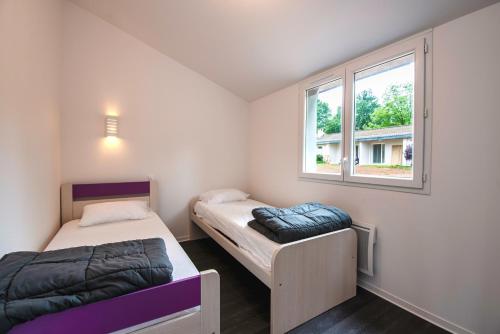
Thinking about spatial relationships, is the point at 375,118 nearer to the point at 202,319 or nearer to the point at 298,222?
the point at 298,222

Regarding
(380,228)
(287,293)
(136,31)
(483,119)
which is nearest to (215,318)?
(287,293)

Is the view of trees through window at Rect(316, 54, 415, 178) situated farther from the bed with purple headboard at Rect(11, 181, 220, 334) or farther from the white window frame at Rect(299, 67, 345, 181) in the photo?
the bed with purple headboard at Rect(11, 181, 220, 334)

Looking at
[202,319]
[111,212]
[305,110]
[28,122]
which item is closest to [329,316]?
[202,319]

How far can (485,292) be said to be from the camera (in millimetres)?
1399

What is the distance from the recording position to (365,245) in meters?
2.00

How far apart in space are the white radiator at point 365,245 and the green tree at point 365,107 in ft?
3.06

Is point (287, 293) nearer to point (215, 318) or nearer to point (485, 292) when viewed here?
point (215, 318)

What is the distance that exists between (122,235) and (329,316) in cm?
185

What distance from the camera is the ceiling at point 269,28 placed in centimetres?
160

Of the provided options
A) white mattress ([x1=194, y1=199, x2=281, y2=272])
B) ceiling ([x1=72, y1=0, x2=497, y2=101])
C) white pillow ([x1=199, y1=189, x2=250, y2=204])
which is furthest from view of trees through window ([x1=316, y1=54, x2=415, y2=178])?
white pillow ([x1=199, y1=189, x2=250, y2=204])

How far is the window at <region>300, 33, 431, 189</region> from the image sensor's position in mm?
1698

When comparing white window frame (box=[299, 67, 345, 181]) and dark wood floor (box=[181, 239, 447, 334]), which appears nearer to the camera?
dark wood floor (box=[181, 239, 447, 334])

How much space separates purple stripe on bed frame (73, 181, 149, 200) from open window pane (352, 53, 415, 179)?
2536mm

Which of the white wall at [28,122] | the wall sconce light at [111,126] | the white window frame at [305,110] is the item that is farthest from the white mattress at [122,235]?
the white window frame at [305,110]
